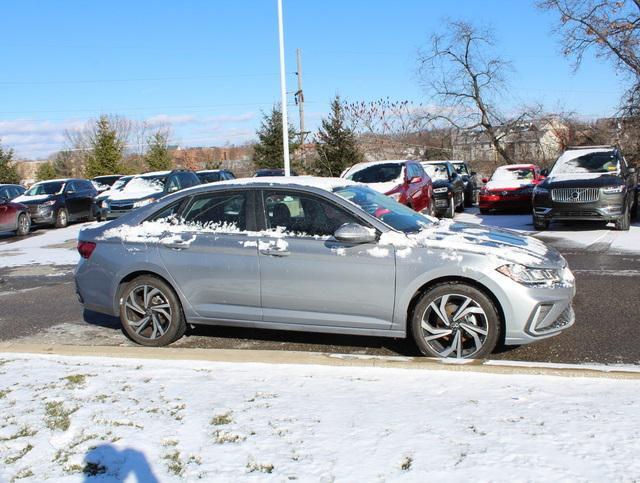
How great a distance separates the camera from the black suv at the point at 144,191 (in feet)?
59.1

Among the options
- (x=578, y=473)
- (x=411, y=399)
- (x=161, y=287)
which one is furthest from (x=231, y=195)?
(x=578, y=473)

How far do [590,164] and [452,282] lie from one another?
10.9m

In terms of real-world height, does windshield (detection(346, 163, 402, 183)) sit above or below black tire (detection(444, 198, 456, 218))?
above

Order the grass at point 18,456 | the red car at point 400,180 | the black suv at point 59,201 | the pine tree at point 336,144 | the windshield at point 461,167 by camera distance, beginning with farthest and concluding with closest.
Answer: the pine tree at point 336,144, the windshield at point 461,167, the black suv at point 59,201, the red car at point 400,180, the grass at point 18,456

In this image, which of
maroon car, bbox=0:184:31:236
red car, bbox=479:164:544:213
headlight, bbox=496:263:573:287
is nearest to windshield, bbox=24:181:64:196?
maroon car, bbox=0:184:31:236

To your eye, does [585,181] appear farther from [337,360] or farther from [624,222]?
[337,360]

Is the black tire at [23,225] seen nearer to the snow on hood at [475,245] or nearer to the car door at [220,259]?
the car door at [220,259]

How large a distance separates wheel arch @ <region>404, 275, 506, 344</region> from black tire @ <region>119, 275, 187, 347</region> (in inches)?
84.9

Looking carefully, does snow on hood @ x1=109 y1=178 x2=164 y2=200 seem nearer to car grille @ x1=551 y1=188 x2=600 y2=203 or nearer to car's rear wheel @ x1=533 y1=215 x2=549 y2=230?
car's rear wheel @ x1=533 y1=215 x2=549 y2=230

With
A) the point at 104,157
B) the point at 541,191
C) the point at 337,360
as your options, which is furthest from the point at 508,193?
the point at 104,157

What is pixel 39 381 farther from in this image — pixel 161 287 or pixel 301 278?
pixel 301 278

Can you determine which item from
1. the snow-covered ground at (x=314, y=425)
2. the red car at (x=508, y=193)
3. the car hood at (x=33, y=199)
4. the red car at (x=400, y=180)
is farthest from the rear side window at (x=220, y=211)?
the car hood at (x=33, y=199)

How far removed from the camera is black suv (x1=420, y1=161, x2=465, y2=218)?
56.9 ft

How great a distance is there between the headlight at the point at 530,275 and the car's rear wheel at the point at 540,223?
29.9 feet
